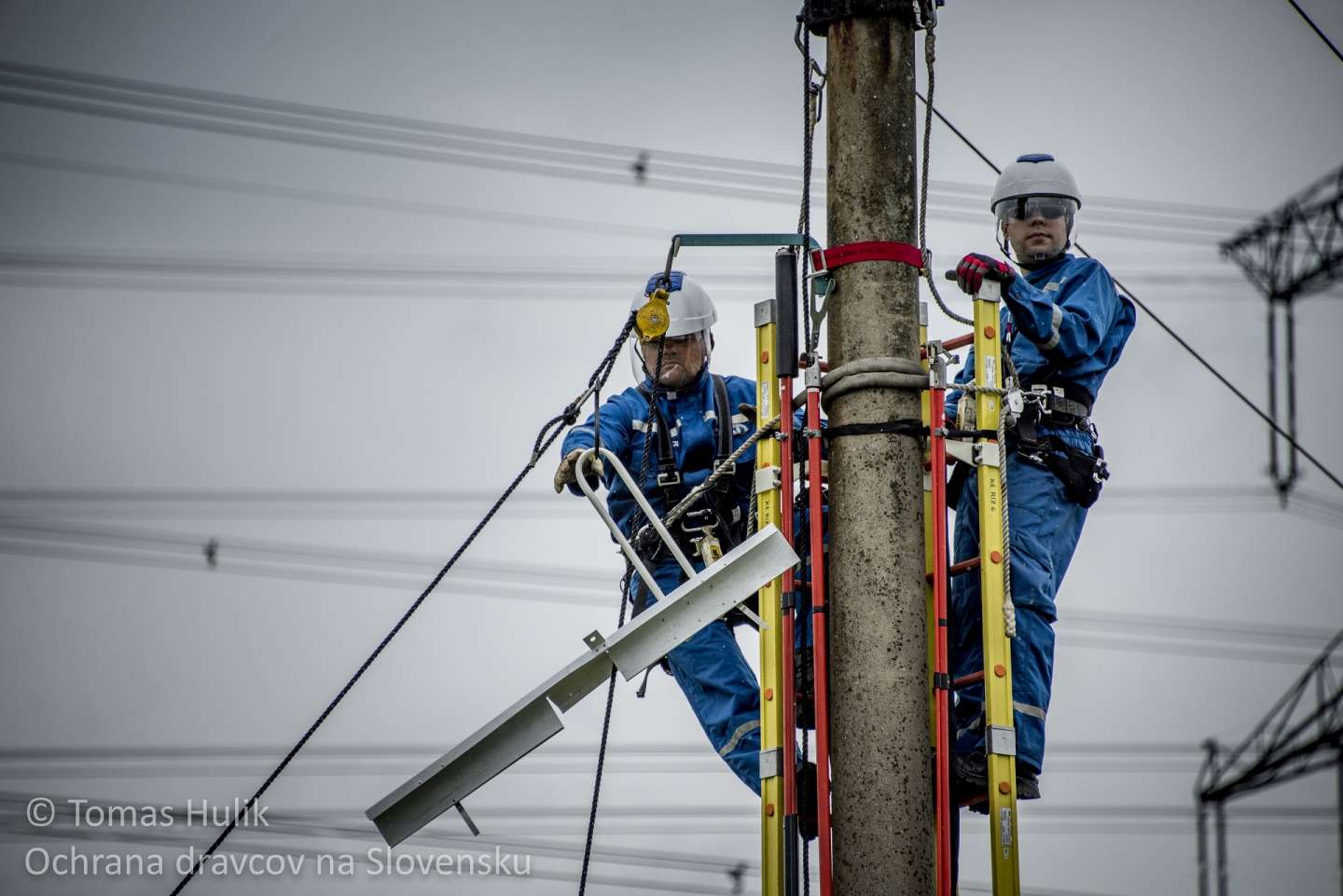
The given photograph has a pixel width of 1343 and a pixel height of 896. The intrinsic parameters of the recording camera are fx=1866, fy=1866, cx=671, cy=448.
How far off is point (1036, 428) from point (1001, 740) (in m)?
1.41

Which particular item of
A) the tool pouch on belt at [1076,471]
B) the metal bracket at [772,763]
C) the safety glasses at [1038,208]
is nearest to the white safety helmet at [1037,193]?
the safety glasses at [1038,208]

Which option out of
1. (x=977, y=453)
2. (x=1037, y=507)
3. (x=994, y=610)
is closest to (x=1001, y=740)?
(x=994, y=610)

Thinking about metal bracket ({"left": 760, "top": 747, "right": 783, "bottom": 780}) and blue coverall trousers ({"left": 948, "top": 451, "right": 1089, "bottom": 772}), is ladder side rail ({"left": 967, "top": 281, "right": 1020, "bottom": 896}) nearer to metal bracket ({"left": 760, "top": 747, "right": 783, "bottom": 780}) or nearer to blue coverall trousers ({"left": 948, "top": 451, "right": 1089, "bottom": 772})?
blue coverall trousers ({"left": 948, "top": 451, "right": 1089, "bottom": 772})

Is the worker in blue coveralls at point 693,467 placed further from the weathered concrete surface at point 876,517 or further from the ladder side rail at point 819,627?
the weathered concrete surface at point 876,517

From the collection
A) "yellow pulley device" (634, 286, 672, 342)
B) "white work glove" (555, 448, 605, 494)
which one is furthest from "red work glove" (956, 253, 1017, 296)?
"white work glove" (555, 448, 605, 494)

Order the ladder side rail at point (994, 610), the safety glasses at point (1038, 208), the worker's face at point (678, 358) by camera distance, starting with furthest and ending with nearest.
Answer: the worker's face at point (678, 358), the safety glasses at point (1038, 208), the ladder side rail at point (994, 610)

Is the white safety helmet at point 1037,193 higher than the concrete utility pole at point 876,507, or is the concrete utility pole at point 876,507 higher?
the white safety helmet at point 1037,193

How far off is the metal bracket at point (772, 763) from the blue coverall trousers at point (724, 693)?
1.04 metres

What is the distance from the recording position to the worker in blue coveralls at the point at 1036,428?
659 centimetres

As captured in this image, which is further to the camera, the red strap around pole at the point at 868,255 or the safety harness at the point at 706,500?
the safety harness at the point at 706,500

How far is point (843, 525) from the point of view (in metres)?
6.17

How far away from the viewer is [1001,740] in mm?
6156

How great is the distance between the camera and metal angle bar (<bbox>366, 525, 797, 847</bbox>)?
6.22 m

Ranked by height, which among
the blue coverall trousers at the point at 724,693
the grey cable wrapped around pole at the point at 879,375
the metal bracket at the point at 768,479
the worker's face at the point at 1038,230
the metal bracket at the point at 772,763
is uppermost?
the worker's face at the point at 1038,230
